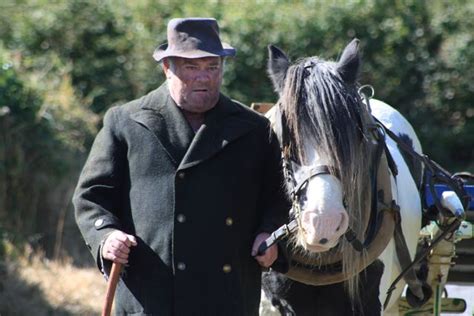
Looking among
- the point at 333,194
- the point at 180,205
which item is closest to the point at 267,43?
the point at 180,205

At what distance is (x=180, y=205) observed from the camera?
484 cm

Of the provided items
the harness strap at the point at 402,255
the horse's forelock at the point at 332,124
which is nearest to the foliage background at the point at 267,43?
the harness strap at the point at 402,255

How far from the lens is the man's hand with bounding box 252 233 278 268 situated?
16.0ft

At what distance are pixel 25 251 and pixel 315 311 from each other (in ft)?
14.1

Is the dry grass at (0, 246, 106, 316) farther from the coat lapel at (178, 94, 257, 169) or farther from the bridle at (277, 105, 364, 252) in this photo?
the bridle at (277, 105, 364, 252)

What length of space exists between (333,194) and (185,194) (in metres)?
0.65

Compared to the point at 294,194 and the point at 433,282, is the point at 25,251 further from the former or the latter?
the point at 294,194

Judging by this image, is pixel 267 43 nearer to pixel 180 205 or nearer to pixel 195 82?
pixel 195 82

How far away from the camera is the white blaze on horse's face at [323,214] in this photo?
180 inches

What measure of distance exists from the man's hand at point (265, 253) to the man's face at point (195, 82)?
0.61 metres

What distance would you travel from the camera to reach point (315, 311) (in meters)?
5.39

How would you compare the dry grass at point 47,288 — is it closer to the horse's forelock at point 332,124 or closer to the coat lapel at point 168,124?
the coat lapel at point 168,124

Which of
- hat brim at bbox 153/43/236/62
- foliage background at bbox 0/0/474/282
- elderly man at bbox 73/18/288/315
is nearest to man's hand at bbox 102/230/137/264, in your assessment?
elderly man at bbox 73/18/288/315

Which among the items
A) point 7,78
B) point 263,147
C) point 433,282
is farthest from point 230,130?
point 7,78
